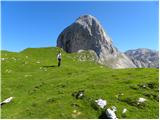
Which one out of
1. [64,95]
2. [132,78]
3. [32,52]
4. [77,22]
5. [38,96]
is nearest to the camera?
[64,95]

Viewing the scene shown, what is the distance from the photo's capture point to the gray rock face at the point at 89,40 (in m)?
151

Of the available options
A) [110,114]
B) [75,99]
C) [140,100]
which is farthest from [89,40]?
[110,114]

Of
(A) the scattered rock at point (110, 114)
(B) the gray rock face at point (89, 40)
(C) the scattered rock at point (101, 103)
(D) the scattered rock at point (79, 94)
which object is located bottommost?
(A) the scattered rock at point (110, 114)

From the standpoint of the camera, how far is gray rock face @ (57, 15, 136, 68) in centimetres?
15075

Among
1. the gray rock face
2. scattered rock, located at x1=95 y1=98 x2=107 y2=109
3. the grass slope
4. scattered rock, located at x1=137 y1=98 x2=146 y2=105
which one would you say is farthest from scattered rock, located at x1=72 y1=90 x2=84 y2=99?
the gray rock face

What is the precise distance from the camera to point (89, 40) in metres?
153

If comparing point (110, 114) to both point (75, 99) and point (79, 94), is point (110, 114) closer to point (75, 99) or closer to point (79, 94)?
point (75, 99)

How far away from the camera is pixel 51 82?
112 ft

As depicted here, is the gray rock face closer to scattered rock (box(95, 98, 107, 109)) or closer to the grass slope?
the grass slope

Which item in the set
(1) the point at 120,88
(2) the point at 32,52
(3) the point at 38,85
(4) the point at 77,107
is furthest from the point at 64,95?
(2) the point at 32,52

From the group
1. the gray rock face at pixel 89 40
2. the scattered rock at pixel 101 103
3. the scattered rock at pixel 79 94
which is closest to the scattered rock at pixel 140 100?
the scattered rock at pixel 101 103

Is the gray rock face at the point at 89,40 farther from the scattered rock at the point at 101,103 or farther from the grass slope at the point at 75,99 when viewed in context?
the scattered rock at the point at 101,103

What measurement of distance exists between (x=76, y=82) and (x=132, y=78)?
582 cm

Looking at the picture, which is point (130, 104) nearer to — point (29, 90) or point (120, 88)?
point (120, 88)
